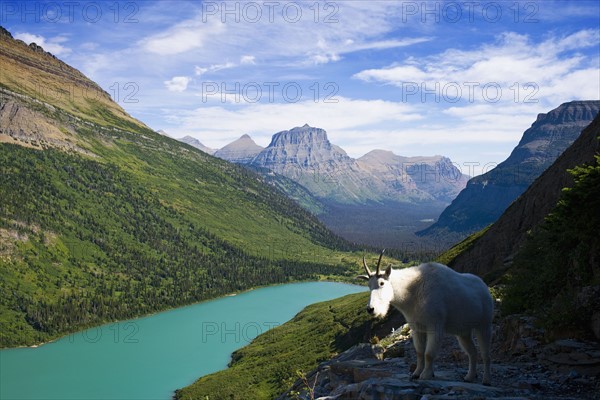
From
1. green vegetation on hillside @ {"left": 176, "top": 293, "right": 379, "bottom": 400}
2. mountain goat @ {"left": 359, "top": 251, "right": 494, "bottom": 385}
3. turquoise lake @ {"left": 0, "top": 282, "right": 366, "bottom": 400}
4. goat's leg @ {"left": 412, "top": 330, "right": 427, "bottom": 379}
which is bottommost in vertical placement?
turquoise lake @ {"left": 0, "top": 282, "right": 366, "bottom": 400}

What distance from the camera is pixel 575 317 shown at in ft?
48.2

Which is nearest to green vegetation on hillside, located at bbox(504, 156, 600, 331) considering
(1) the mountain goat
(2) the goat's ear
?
(1) the mountain goat

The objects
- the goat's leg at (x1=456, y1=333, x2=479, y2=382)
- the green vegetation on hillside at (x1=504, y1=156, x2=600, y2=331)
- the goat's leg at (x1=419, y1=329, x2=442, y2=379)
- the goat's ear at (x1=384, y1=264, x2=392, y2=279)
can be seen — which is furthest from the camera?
the green vegetation on hillside at (x1=504, y1=156, x2=600, y2=331)

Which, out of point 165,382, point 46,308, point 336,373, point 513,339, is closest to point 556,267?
point 513,339

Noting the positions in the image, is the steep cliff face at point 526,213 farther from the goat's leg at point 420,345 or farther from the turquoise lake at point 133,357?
the turquoise lake at point 133,357

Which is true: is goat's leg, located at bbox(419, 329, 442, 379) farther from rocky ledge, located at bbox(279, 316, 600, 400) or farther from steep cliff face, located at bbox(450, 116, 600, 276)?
steep cliff face, located at bbox(450, 116, 600, 276)

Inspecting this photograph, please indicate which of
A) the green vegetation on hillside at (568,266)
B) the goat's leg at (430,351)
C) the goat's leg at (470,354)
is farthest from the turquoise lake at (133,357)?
the goat's leg at (430,351)

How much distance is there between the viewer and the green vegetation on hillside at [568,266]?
15.1 meters

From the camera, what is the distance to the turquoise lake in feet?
369

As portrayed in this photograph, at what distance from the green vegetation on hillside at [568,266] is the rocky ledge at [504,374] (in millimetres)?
1037

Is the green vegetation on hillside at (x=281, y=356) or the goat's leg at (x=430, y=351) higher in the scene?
the goat's leg at (x=430, y=351)

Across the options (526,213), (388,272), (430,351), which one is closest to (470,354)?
(430,351)

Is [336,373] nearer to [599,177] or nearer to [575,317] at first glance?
[575,317]

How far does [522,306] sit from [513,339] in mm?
3040
